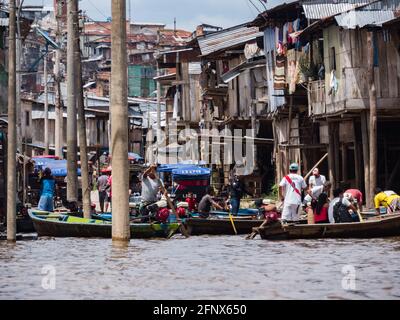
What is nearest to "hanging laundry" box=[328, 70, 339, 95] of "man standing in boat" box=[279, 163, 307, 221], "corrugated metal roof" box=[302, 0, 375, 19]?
"corrugated metal roof" box=[302, 0, 375, 19]

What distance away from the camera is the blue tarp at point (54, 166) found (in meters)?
44.5

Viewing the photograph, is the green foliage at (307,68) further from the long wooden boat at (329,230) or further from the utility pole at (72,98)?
the long wooden boat at (329,230)

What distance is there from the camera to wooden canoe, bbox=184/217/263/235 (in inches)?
1030

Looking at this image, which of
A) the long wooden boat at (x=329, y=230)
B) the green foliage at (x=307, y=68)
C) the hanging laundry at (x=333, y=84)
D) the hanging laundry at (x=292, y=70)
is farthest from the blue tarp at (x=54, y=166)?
the long wooden boat at (x=329, y=230)

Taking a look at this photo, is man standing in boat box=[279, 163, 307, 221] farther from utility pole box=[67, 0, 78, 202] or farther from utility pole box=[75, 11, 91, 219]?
utility pole box=[67, 0, 78, 202]

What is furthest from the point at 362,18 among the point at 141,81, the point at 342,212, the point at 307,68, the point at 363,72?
the point at 141,81

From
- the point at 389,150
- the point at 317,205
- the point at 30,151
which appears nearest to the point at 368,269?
the point at 317,205

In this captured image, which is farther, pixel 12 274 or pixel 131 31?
pixel 131 31

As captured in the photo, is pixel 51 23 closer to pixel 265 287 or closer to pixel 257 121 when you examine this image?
pixel 257 121

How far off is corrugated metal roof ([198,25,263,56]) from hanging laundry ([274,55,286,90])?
426 inches

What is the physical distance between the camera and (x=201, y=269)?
1780cm

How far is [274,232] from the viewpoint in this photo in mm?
23500

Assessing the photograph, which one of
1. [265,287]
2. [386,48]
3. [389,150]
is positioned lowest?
[265,287]
